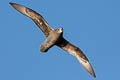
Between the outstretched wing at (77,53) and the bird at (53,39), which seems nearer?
the bird at (53,39)

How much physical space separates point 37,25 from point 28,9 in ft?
4.43

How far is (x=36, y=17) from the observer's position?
91.1 feet

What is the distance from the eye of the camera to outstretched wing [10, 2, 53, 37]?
2692 centimetres

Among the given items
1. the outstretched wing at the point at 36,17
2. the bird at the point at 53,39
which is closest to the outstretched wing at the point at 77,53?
the bird at the point at 53,39

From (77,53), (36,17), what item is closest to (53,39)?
(77,53)

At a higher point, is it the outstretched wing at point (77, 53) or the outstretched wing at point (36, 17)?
the outstretched wing at point (36, 17)

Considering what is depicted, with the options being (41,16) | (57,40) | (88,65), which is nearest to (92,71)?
(88,65)

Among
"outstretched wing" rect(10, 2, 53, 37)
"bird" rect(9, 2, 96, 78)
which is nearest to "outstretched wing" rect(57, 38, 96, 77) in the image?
"bird" rect(9, 2, 96, 78)

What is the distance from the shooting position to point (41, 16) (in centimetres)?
2773

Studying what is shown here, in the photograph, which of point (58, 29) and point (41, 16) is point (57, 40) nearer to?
point (58, 29)

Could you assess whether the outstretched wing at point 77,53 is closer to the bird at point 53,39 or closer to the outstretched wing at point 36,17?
the bird at point 53,39

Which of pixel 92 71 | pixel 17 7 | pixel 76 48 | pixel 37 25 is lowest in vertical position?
pixel 92 71

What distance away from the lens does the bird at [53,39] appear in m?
25.8

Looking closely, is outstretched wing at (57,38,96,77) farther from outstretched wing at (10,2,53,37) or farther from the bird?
outstretched wing at (10,2,53,37)
